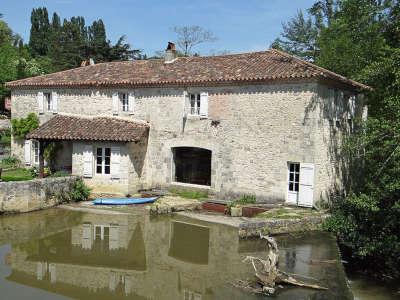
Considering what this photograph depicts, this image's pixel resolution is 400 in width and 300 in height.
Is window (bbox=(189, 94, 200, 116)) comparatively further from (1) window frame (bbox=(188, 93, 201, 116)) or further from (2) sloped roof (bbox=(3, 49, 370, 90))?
(2) sloped roof (bbox=(3, 49, 370, 90))

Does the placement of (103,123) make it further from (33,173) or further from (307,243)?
(307,243)

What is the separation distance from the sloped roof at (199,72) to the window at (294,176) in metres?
3.53

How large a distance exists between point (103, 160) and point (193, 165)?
5256mm

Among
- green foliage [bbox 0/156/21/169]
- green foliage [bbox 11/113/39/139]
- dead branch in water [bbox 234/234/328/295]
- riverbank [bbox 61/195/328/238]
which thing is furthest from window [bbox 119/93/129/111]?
dead branch in water [bbox 234/234/328/295]

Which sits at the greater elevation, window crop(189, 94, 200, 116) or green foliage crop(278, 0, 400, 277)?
window crop(189, 94, 200, 116)

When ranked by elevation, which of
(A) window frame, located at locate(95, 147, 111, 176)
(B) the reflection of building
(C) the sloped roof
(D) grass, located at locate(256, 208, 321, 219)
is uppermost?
(C) the sloped roof

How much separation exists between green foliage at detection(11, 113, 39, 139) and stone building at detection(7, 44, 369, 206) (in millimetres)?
381

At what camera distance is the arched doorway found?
72.6 feet

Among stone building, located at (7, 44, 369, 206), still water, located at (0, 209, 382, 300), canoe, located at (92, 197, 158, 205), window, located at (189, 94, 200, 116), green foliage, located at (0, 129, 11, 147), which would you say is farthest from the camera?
green foliage, located at (0, 129, 11, 147)

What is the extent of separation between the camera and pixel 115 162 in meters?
19.4

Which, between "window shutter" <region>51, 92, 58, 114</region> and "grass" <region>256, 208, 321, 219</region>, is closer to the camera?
"grass" <region>256, 208, 321, 219</region>

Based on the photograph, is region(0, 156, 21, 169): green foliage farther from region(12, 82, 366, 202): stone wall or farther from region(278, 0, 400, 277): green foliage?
region(278, 0, 400, 277): green foliage

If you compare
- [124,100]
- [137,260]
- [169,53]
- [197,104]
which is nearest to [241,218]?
[137,260]

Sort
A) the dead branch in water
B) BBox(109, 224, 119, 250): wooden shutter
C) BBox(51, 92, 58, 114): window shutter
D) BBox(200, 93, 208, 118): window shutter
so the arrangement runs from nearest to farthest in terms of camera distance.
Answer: the dead branch in water, BBox(109, 224, 119, 250): wooden shutter, BBox(200, 93, 208, 118): window shutter, BBox(51, 92, 58, 114): window shutter
